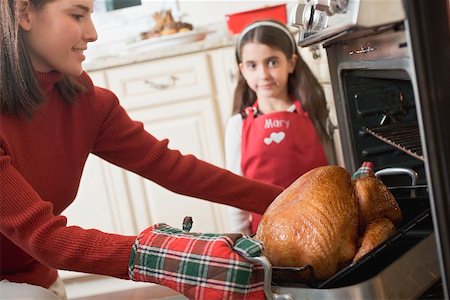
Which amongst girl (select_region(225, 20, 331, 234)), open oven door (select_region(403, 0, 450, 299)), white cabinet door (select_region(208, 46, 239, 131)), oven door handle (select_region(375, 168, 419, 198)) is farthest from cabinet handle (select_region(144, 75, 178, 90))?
open oven door (select_region(403, 0, 450, 299))

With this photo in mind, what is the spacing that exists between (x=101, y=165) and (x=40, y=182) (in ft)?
4.28

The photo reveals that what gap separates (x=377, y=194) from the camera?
3.12ft

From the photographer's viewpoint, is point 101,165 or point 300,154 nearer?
point 300,154

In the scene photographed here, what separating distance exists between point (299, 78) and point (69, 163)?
3.33 ft

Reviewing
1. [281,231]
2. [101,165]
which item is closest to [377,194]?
[281,231]

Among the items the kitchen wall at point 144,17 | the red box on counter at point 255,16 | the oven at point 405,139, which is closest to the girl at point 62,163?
the oven at point 405,139

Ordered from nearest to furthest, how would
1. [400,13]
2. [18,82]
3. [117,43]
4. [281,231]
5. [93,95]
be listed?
[400,13] < [281,231] < [18,82] < [93,95] < [117,43]

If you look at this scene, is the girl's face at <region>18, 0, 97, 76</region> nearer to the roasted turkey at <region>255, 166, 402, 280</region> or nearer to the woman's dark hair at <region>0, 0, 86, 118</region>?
the woman's dark hair at <region>0, 0, 86, 118</region>

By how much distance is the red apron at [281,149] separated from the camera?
199 cm

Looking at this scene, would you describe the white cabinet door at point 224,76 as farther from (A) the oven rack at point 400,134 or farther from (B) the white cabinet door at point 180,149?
(A) the oven rack at point 400,134

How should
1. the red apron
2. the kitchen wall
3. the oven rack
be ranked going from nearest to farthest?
the oven rack, the red apron, the kitchen wall

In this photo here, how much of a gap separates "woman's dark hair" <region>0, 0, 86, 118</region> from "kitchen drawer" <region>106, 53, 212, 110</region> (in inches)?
51.9

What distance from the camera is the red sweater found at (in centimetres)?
112

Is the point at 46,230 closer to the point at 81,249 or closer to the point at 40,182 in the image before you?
the point at 81,249
